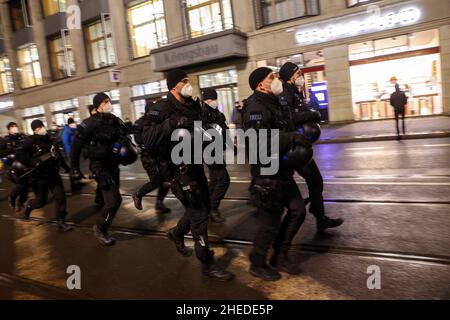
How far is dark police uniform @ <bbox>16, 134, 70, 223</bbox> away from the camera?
6.31 meters

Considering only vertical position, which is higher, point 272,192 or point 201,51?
point 201,51

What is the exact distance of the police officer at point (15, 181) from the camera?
7.72 m

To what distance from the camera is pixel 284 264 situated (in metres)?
3.78

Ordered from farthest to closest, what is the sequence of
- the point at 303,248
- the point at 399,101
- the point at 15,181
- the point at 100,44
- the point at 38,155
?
the point at 100,44 < the point at 399,101 < the point at 15,181 < the point at 38,155 < the point at 303,248

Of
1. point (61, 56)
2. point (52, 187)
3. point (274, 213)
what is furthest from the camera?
point (61, 56)

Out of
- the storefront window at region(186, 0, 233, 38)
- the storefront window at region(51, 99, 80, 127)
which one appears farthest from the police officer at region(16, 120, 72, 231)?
the storefront window at region(51, 99, 80, 127)

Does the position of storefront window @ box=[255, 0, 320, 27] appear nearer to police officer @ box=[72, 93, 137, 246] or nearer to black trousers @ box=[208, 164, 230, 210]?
black trousers @ box=[208, 164, 230, 210]

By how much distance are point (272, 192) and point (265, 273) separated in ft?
2.64

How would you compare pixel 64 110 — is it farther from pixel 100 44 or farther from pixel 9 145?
pixel 9 145

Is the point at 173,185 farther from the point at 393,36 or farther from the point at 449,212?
the point at 393,36

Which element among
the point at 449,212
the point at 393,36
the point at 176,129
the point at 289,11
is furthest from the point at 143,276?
the point at 289,11

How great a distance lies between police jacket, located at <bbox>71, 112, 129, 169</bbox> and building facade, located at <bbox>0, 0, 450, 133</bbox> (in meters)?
13.1

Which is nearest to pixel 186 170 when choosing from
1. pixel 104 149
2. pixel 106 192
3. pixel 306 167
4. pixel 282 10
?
pixel 306 167
